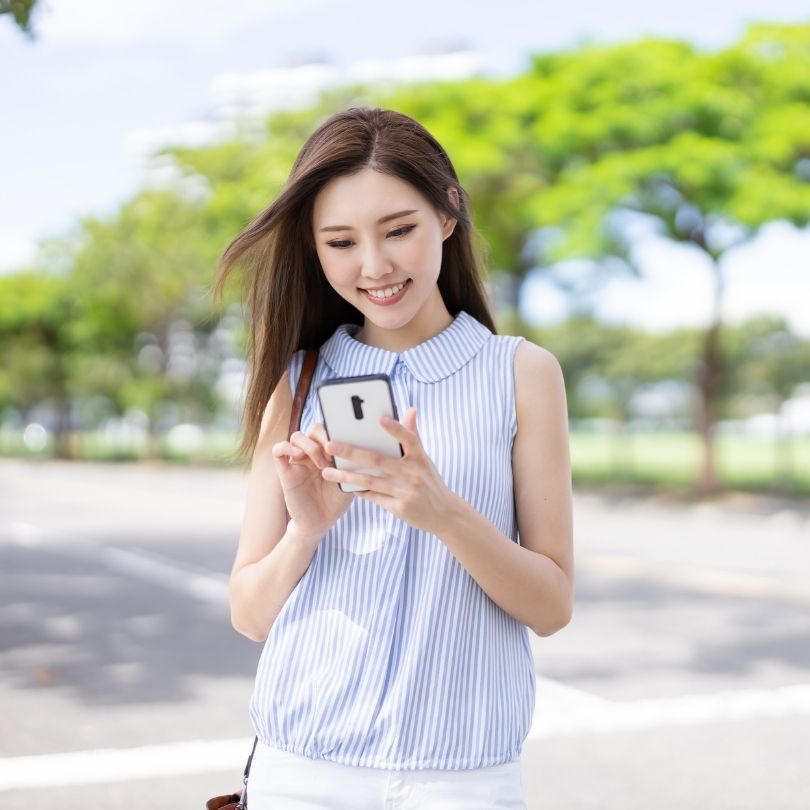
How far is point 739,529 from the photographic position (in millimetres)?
16250

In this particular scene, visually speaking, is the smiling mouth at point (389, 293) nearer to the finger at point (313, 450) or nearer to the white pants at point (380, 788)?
the finger at point (313, 450)

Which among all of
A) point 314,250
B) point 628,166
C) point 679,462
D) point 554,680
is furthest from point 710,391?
point 314,250

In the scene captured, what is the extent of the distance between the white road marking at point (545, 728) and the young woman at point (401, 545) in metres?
3.38

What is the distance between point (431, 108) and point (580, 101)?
395 centimetres

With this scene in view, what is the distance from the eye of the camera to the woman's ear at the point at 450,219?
79.0 inches

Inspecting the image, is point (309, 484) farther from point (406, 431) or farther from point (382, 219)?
point (382, 219)

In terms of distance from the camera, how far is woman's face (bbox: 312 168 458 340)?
191 cm

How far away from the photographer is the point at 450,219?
6.74 feet

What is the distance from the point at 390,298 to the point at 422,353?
10 cm

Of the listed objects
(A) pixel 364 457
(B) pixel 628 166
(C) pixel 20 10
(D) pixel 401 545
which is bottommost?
(D) pixel 401 545

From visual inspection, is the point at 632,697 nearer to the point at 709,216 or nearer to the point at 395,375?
the point at 395,375

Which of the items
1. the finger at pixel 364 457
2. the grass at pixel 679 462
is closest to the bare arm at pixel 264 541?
the finger at pixel 364 457

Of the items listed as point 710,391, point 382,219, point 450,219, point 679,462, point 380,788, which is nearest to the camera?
point 380,788

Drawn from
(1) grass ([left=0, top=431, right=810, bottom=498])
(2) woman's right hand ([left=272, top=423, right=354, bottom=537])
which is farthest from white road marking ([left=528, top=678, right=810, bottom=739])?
(1) grass ([left=0, top=431, right=810, bottom=498])
